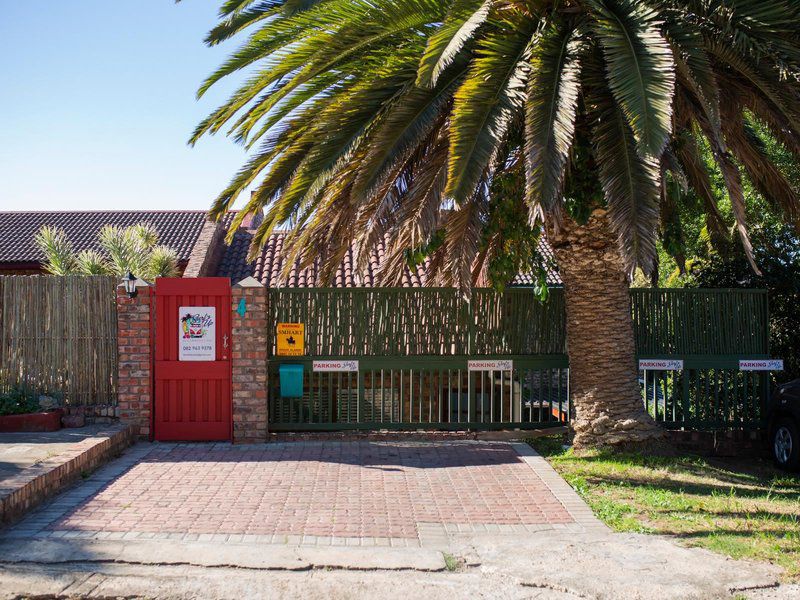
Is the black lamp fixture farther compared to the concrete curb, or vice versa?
the black lamp fixture

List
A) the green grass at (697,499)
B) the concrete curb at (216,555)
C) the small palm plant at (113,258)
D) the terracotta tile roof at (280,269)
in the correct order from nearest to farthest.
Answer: the concrete curb at (216,555) < the green grass at (697,499) < the small palm plant at (113,258) < the terracotta tile roof at (280,269)

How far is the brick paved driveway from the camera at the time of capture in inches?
249

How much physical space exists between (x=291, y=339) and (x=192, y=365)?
4.48 ft

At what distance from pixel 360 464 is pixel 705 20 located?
6.26 metres

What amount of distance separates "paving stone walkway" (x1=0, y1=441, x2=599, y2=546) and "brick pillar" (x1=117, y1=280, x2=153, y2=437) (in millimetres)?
578

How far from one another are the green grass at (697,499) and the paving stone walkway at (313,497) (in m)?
0.38

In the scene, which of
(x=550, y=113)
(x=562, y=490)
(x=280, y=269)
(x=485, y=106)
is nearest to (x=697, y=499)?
(x=562, y=490)

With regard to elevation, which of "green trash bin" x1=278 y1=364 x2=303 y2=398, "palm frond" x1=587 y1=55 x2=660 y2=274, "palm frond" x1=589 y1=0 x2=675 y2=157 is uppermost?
"palm frond" x1=589 y1=0 x2=675 y2=157

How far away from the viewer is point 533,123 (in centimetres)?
736

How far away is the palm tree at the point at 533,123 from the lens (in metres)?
7.20

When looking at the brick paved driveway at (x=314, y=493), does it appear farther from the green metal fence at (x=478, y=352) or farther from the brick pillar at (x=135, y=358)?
the green metal fence at (x=478, y=352)

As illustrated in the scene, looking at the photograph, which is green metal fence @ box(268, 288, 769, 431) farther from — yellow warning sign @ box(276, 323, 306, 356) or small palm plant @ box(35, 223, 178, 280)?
small palm plant @ box(35, 223, 178, 280)

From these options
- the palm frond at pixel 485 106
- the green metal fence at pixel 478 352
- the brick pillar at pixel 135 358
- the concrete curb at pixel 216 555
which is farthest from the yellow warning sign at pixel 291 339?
the concrete curb at pixel 216 555

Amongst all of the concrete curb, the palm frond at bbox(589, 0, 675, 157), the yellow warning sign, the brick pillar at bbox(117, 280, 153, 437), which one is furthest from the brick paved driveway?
the palm frond at bbox(589, 0, 675, 157)
